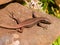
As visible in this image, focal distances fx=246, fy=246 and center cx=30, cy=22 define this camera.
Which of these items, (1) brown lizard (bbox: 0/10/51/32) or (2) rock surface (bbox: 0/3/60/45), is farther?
(1) brown lizard (bbox: 0/10/51/32)

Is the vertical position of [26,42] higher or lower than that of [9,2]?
lower

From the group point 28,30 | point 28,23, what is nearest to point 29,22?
point 28,23

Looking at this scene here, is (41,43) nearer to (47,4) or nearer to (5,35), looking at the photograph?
(5,35)

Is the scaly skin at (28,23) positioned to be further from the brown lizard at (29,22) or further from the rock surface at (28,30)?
the rock surface at (28,30)

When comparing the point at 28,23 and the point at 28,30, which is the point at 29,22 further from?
the point at 28,30

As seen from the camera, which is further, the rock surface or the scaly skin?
the scaly skin

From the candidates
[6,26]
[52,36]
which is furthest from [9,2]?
[52,36]

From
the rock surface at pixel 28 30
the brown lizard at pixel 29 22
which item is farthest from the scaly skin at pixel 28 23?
the rock surface at pixel 28 30

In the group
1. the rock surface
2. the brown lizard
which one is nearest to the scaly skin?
the brown lizard

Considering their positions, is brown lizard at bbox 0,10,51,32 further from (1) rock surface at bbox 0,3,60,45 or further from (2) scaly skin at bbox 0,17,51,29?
(1) rock surface at bbox 0,3,60,45
